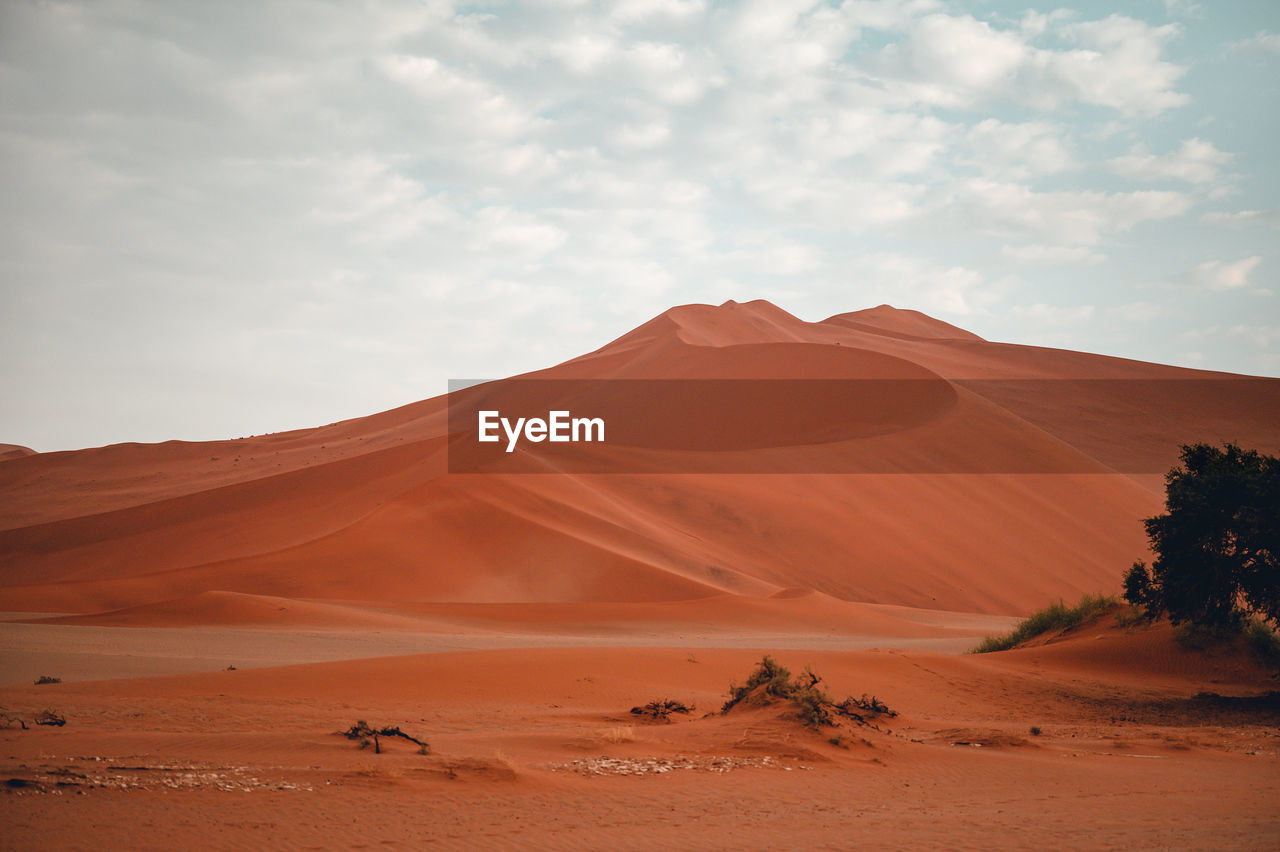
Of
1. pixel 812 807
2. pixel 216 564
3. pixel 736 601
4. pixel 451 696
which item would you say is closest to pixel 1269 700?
pixel 812 807

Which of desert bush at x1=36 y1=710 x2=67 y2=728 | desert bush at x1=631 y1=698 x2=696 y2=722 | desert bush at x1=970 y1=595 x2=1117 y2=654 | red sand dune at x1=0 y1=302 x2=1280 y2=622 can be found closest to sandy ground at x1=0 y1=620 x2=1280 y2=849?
desert bush at x1=36 y1=710 x2=67 y2=728

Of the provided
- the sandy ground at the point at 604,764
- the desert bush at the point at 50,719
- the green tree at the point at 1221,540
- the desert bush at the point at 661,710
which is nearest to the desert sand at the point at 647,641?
the sandy ground at the point at 604,764

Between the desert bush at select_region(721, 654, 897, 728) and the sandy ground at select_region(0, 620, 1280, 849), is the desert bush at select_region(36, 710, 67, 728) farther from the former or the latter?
the desert bush at select_region(721, 654, 897, 728)

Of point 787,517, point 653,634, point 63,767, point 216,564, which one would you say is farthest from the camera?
point 787,517

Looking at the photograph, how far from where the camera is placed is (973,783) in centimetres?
973

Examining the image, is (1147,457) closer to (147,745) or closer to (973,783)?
(973,783)

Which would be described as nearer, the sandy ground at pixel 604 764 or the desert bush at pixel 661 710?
the sandy ground at pixel 604 764

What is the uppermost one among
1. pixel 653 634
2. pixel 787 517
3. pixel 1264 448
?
pixel 1264 448

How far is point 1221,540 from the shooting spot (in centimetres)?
1650

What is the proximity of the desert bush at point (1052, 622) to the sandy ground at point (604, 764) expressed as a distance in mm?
5391

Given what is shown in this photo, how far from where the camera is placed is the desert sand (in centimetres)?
802

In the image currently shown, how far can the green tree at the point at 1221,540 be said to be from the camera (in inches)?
629

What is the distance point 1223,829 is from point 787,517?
32791 mm

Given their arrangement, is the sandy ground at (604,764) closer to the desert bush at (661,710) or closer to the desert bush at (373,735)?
the desert bush at (373,735)
